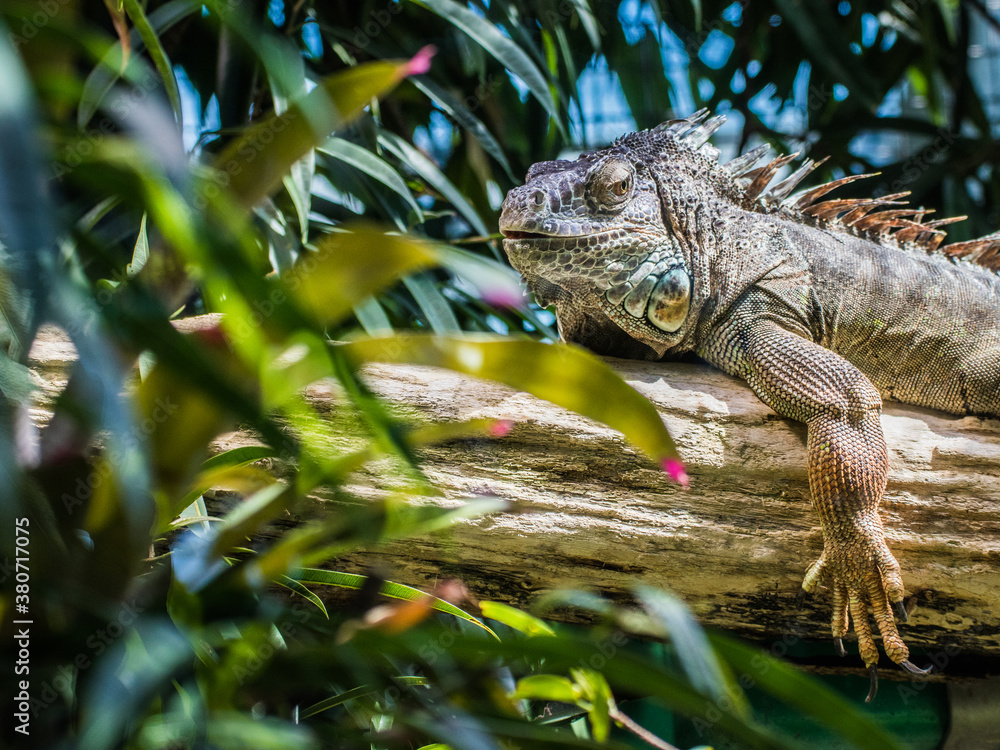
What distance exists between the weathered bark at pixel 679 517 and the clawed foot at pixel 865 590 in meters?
0.08

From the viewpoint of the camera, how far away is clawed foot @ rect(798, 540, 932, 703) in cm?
209

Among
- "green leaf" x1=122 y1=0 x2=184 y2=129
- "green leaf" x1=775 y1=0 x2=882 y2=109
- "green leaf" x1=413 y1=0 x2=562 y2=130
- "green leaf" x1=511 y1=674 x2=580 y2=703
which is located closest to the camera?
"green leaf" x1=511 y1=674 x2=580 y2=703

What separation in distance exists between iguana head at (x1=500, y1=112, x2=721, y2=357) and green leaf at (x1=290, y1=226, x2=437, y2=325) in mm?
1482

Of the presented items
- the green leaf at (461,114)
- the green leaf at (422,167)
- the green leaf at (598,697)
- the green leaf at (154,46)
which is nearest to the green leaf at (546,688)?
the green leaf at (598,697)

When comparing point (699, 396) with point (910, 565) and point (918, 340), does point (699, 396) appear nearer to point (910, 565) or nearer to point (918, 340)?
point (910, 565)

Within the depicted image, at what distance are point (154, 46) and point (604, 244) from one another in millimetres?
1453

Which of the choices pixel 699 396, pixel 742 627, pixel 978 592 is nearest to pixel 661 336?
pixel 699 396

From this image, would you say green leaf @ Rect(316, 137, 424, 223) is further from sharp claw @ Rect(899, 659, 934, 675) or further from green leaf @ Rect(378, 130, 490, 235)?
sharp claw @ Rect(899, 659, 934, 675)

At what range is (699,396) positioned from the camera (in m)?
2.39

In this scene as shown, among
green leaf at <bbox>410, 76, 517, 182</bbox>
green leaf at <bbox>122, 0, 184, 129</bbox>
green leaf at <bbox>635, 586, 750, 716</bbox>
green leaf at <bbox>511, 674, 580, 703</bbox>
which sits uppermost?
green leaf at <bbox>122, 0, 184, 129</bbox>

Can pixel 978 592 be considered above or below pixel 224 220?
below

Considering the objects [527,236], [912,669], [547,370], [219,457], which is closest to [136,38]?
[527,236]

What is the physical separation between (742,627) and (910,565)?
511mm

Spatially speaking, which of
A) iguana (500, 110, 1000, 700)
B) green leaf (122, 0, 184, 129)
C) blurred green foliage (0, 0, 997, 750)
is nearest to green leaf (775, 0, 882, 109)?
iguana (500, 110, 1000, 700)
